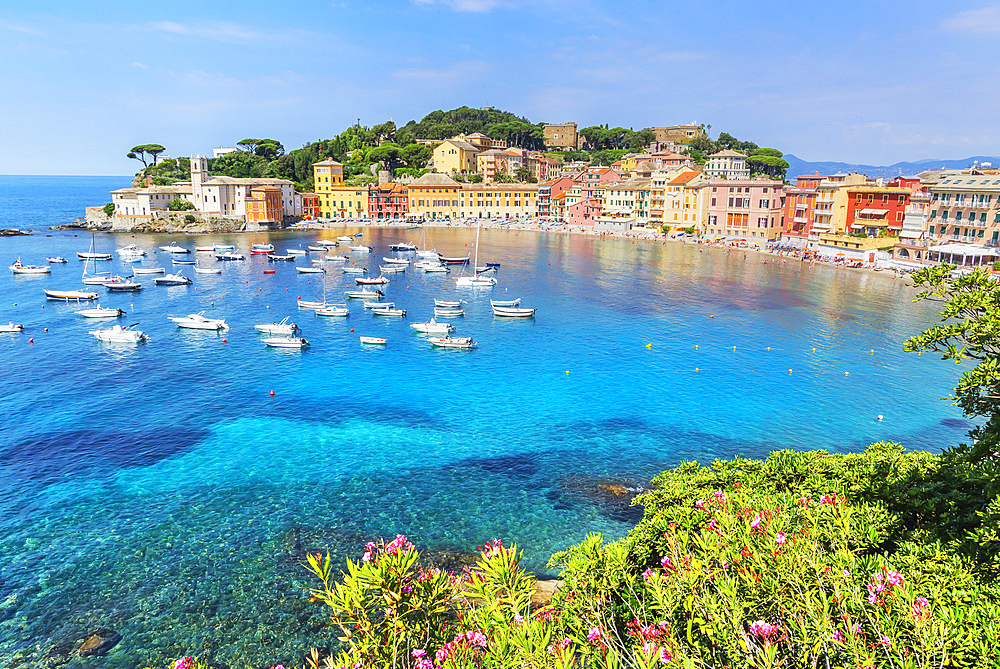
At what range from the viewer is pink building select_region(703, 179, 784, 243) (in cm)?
10606

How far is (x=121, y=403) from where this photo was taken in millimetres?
35812

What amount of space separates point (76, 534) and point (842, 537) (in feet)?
85.8

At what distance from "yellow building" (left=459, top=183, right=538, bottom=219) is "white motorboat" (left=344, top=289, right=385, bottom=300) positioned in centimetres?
8252

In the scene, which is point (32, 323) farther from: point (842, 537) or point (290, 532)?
point (842, 537)

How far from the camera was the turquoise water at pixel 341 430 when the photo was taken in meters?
20.0

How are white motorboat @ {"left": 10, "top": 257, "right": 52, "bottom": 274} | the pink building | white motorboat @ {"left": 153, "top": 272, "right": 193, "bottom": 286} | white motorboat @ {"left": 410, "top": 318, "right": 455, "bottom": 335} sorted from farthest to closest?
the pink building < white motorboat @ {"left": 10, "top": 257, "right": 52, "bottom": 274} < white motorboat @ {"left": 153, "top": 272, "right": 193, "bottom": 286} < white motorboat @ {"left": 410, "top": 318, "right": 455, "bottom": 335}

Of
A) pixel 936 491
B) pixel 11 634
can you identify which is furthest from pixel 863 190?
pixel 11 634

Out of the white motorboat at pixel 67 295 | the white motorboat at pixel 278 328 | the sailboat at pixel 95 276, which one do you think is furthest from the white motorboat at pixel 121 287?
the white motorboat at pixel 278 328

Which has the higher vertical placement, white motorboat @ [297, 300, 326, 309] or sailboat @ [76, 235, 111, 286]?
sailboat @ [76, 235, 111, 286]

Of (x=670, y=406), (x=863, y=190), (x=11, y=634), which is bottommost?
(x=11, y=634)

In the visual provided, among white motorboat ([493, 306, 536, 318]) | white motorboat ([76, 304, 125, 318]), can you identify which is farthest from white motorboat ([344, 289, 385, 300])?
white motorboat ([76, 304, 125, 318])

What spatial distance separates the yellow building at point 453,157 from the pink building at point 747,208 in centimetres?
7227

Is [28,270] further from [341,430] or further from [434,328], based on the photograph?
[341,430]

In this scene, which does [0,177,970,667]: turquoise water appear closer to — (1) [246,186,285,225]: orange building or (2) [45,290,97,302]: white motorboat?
(2) [45,290,97,302]: white motorboat
